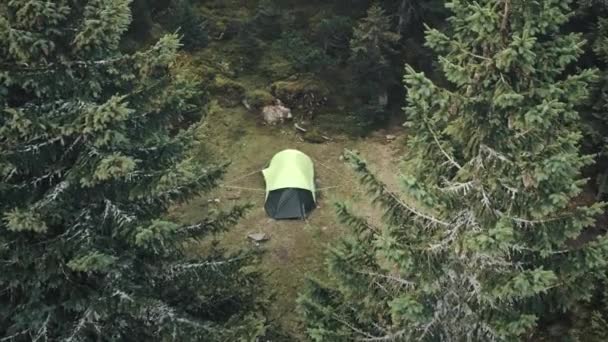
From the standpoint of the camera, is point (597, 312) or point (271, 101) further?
point (271, 101)

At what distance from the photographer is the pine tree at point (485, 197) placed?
25.2 ft

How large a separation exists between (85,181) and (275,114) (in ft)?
50.6

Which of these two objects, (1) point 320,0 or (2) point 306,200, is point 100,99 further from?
(1) point 320,0

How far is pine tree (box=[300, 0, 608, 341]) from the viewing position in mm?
7684

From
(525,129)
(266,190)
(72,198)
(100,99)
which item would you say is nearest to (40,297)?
(72,198)

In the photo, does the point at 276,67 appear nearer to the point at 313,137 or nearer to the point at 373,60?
the point at 313,137

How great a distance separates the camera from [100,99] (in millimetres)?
10023

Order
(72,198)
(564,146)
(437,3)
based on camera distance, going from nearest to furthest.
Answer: (564,146) < (72,198) < (437,3)

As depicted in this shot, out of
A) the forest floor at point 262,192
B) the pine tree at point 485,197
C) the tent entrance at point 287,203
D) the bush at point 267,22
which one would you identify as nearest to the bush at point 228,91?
the forest floor at point 262,192

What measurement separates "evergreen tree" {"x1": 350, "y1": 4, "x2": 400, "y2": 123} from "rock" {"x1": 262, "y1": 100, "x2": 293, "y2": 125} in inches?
129

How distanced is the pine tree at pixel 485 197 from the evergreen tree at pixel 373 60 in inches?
527

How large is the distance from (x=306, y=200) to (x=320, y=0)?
38.2 ft

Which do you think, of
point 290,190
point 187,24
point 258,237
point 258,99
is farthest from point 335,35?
point 258,237

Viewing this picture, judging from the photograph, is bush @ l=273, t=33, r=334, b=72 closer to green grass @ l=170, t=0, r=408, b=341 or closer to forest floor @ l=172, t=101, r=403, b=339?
green grass @ l=170, t=0, r=408, b=341
